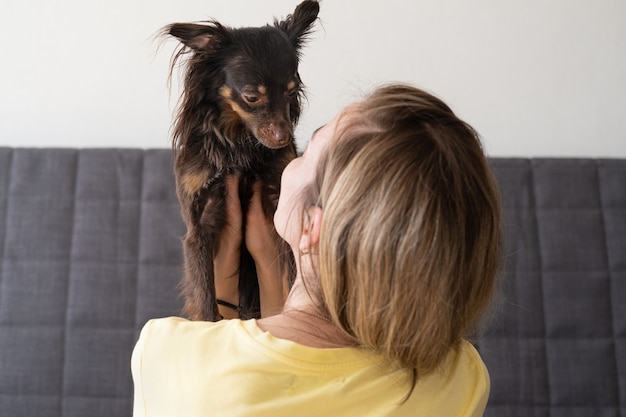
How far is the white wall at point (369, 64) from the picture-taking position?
2.70 metres

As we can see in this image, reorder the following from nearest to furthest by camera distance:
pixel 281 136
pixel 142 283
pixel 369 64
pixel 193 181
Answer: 1. pixel 281 136
2. pixel 193 181
3. pixel 142 283
4. pixel 369 64

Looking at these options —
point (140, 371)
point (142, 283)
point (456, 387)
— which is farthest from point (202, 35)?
point (142, 283)

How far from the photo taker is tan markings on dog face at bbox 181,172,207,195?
1576 millimetres

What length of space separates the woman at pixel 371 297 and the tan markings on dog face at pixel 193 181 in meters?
0.64

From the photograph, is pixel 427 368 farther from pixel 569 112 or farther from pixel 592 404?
pixel 569 112

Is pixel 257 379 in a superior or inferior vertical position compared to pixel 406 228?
inferior

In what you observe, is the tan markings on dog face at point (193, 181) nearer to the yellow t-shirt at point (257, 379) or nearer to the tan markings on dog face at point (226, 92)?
the tan markings on dog face at point (226, 92)

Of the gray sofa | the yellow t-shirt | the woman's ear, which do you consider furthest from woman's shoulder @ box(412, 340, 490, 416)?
the gray sofa

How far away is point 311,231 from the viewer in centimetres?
97

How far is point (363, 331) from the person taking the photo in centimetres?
90

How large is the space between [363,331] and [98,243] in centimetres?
183

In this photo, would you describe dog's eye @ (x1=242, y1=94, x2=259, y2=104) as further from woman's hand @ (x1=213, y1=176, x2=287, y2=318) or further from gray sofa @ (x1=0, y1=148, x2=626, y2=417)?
gray sofa @ (x1=0, y1=148, x2=626, y2=417)

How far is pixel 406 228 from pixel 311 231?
6.7 inches

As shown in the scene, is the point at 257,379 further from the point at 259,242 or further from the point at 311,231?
the point at 259,242
